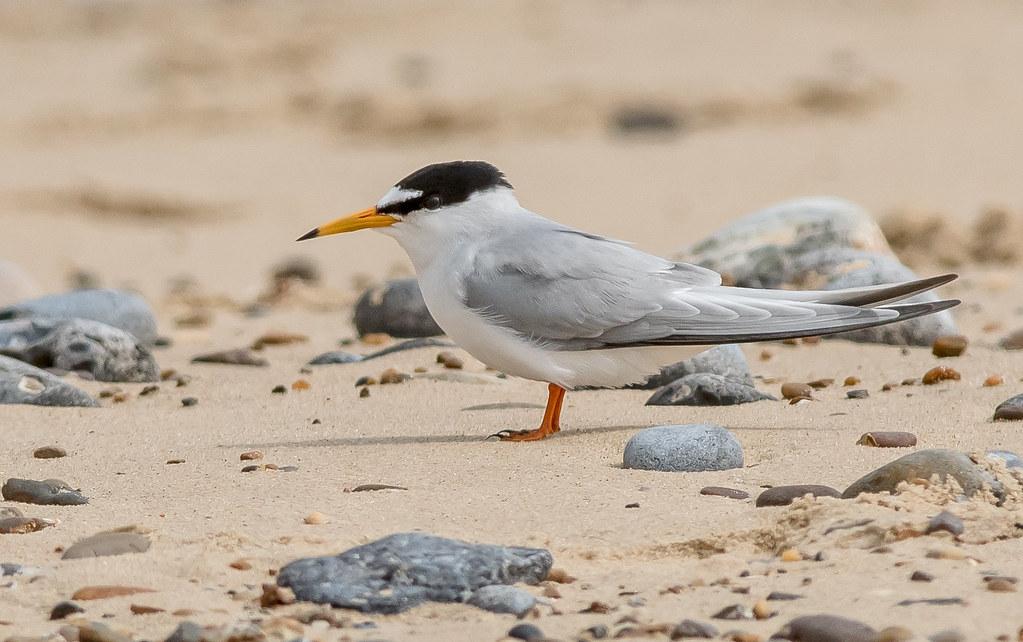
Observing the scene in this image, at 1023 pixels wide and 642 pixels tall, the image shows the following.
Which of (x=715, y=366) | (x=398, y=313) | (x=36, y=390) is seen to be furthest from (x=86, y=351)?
(x=715, y=366)

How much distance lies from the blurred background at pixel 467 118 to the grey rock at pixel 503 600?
647cm

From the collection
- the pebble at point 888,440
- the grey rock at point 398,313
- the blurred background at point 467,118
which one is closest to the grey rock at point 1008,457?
the pebble at point 888,440

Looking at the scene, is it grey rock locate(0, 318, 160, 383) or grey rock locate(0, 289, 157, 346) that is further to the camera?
grey rock locate(0, 289, 157, 346)

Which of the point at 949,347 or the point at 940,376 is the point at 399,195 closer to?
the point at 940,376

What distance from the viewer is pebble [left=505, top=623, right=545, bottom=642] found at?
292 cm

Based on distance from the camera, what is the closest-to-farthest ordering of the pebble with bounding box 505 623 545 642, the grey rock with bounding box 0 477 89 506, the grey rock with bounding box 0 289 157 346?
the pebble with bounding box 505 623 545 642 < the grey rock with bounding box 0 477 89 506 < the grey rock with bounding box 0 289 157 346

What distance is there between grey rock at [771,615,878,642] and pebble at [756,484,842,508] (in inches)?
32.2

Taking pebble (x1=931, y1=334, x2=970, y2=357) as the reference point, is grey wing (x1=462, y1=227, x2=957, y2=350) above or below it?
above

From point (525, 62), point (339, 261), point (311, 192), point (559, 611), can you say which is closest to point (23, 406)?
point (559, 611)

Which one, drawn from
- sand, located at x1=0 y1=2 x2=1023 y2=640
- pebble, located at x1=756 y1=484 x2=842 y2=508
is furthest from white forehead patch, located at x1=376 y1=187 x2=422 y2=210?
pebble, located at x1=756 y1=484 x2=842 y2=508

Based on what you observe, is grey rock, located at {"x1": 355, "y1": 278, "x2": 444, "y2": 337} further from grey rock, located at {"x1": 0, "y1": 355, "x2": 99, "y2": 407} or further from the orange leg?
the orange leg

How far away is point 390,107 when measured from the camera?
15.4 meters

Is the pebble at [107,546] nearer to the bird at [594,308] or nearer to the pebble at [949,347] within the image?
the bird at [594,308]

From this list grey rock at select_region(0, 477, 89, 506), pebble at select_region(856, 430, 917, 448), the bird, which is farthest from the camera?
the bird
